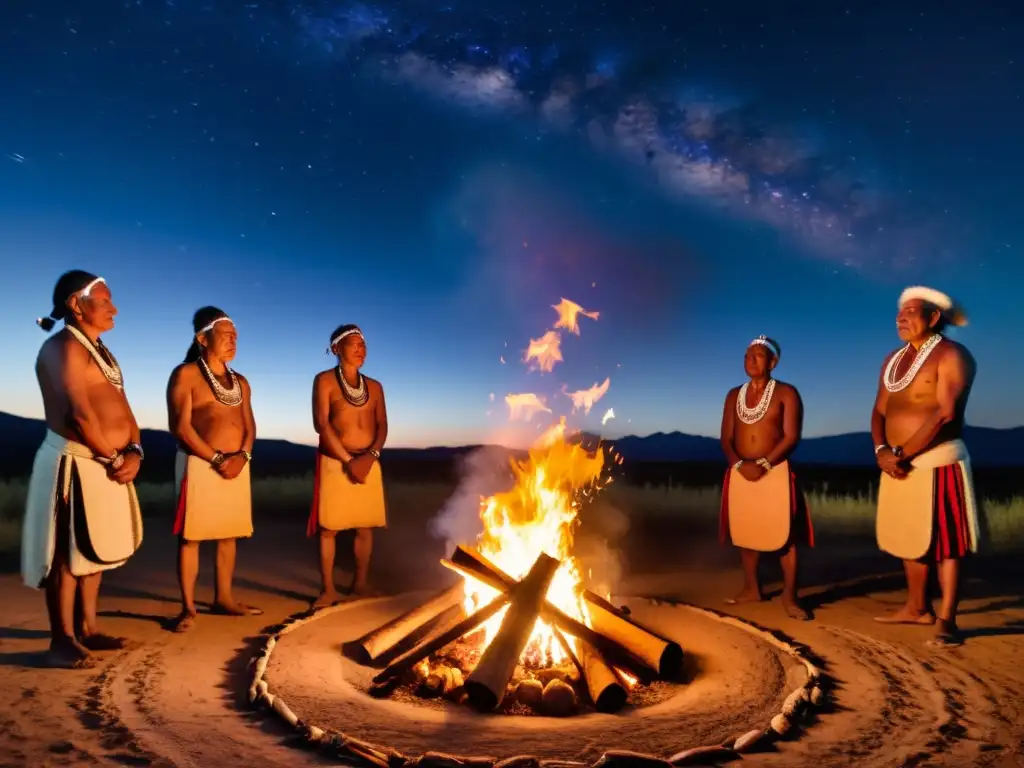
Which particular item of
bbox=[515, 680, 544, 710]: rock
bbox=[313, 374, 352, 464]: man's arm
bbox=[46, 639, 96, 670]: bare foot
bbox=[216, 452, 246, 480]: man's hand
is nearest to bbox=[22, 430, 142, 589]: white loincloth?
bbox=[46, 639, 96, 670]: bare foot

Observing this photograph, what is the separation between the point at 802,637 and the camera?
632 cm

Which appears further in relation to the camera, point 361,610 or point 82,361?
point 361,610

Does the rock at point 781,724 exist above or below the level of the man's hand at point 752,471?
below

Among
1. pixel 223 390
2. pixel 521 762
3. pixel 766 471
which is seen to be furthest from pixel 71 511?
pixel 766 471

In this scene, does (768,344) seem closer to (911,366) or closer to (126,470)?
(911,366)

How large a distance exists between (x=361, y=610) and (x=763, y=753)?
13.2ft

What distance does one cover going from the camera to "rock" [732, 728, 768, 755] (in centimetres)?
392

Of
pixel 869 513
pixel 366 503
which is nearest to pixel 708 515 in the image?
pixel 869 513

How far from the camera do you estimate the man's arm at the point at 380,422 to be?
7861 mm

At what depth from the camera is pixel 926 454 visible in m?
6.39

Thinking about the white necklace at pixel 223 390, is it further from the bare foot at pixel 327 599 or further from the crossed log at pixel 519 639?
the crossed log at pixel 519 639

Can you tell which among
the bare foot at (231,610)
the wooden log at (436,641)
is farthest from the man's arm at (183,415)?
the wooden log at (436,641)

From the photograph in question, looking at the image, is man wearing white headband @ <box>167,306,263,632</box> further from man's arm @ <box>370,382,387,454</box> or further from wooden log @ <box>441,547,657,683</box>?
wooden log @ <box>441,547,657,683</box>

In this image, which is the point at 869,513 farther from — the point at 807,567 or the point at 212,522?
the point at 212,522
